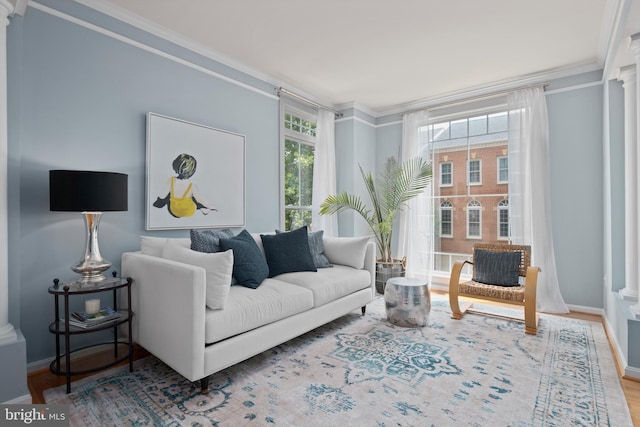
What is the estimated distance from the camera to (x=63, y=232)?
2387mm

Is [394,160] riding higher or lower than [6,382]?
higher

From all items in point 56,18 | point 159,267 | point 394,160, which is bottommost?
point 159,267

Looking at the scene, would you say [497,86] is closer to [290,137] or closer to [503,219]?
[503,219]

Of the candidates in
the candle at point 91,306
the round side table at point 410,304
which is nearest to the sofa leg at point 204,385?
the candle at point 91,306

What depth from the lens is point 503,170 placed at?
170 inches

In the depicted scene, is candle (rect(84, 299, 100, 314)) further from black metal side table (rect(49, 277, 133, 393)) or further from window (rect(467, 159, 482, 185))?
window (rect(467, 159, 482, 185))

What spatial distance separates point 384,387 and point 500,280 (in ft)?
6.55

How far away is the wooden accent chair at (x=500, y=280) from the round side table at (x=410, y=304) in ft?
1.41

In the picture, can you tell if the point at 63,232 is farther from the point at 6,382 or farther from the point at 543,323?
the point at 543,323

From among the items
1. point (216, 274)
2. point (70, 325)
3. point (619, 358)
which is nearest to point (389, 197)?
point (619, 358)

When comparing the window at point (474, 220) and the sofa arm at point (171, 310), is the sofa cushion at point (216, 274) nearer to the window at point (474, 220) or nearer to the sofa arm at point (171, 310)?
the sofa arm at point (171, 310)

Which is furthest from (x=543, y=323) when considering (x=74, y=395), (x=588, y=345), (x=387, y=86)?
(x=74, y=395)

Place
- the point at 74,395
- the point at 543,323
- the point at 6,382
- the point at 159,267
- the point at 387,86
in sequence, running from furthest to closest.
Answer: the point at 387,86 < the point at 543,323 < the point at 159,267 < the point at 74,395 < the point at 6,382

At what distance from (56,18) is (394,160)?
4.07 metres
